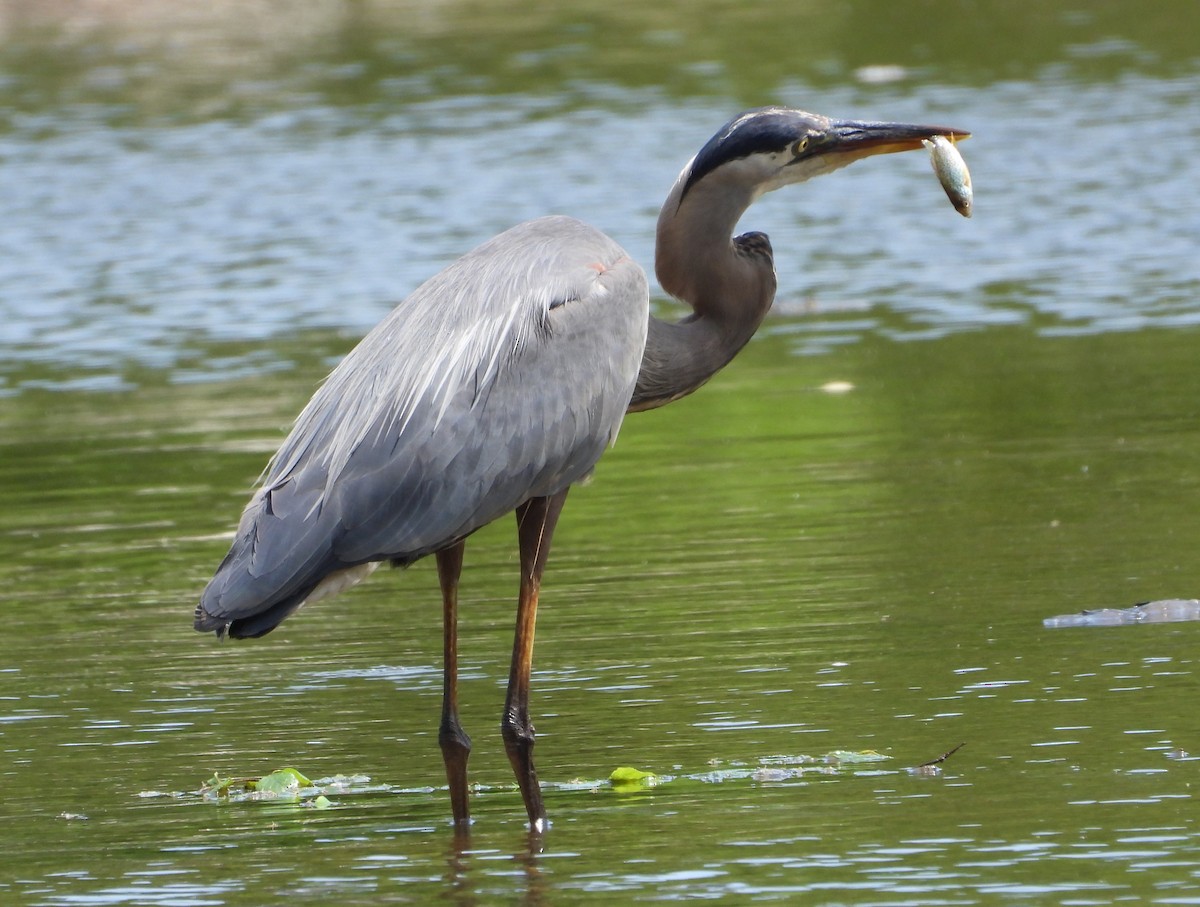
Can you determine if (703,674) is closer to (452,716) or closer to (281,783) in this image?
(452,716)

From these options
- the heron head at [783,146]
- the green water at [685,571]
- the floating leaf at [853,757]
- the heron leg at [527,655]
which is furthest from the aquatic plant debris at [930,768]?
the heron head at [783,146]

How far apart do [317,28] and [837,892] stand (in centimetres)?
3327

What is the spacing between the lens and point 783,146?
706cm

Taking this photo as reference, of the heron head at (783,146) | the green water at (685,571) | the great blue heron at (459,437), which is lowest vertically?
the green water at (685,571)

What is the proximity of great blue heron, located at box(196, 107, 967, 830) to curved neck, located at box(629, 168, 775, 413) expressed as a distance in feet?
0.55

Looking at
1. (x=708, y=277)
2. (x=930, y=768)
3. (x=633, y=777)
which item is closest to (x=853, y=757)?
(x=930, y=768)

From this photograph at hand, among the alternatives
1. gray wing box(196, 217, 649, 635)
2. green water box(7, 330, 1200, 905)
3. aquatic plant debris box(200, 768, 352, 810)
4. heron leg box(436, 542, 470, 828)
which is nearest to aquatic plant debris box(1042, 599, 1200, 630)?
green water box(7, 330, 1200, 905)

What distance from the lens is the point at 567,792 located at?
613cm

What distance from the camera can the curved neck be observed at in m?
6.98

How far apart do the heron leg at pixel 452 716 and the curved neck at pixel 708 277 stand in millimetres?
927

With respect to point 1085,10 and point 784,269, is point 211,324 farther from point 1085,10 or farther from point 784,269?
point 1085,10

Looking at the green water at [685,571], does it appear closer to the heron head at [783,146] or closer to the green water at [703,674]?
the green water at [703,674]

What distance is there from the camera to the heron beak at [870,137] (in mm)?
7109

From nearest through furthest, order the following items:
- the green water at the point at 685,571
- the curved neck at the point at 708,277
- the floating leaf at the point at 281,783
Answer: the green water at the point at 685,571
the floating leaf at the point at 281,783
the curved neck at the point at 708,277
